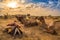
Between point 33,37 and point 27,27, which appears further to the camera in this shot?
point 27,27

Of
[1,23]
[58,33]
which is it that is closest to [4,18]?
[1,23]

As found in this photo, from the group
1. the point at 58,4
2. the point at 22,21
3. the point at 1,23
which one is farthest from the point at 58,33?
the point at 58,4

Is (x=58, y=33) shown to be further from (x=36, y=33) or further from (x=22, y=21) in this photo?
(x=22, y=21)

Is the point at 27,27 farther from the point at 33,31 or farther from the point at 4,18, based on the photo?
the point at 4,18

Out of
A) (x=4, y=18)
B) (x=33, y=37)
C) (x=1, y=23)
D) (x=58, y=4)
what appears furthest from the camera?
(x=58, y=4)

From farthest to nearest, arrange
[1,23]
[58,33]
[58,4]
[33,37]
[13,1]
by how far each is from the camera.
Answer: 1. [13,1]
2. [58,4]
3. [1,23]
4. [58,33]
5. [33,37]

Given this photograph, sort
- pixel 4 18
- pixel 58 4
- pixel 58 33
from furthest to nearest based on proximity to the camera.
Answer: pixel 58 4, pixel 4 18, pixel 58 33

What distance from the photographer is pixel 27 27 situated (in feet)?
11.4

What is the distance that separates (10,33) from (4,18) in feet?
3.45

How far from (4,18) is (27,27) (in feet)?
2.89

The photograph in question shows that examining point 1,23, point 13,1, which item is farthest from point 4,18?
point 13,1

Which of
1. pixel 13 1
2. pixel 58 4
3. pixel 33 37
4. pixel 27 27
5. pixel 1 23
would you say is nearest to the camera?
pixel 33 37

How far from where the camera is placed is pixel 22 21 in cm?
368

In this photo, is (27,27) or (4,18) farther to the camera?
(4,18)
